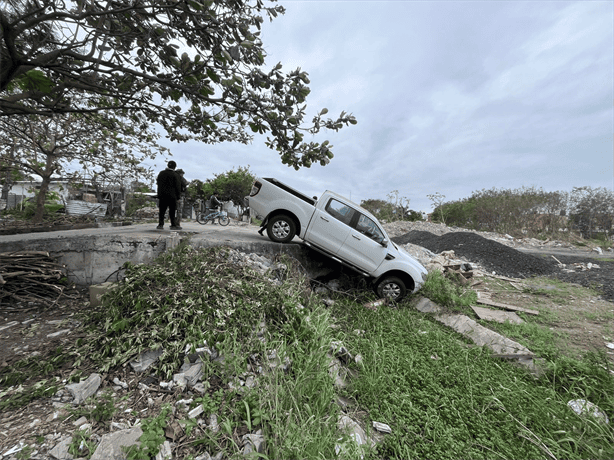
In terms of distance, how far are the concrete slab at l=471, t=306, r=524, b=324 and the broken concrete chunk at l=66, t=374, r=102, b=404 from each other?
604 centimetres

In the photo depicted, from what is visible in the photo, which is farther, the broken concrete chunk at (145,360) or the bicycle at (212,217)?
the bicycle at (212,217)

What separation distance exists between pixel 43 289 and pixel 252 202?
158 inches

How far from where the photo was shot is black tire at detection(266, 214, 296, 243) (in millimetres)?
6078

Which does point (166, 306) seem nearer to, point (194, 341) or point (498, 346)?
point (194, 341)

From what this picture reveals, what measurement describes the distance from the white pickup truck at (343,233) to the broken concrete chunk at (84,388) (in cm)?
414

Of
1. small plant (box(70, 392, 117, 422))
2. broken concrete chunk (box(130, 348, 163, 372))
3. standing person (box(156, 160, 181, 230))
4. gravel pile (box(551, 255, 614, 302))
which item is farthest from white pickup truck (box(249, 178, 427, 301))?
gravel pile (box(551, 255, 614, 302))

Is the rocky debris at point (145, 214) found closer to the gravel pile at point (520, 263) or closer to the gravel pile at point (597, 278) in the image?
the gravel pile at point (520, 263)

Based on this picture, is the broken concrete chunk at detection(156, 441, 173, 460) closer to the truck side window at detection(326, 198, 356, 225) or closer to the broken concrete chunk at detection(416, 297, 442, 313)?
the truck side window at detection(326, 198, 356, 225)

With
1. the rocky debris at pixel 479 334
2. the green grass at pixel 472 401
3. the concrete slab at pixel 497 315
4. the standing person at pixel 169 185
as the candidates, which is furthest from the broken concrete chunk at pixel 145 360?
the concrete slab at pixel 497 315

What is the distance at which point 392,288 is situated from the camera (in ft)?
19.5

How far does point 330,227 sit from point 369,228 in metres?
0.95

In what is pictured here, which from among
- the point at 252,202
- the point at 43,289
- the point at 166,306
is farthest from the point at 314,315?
the point at 43,289

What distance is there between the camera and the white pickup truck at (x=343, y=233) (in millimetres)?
5867

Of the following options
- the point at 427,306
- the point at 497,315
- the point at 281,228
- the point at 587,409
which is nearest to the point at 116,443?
the point at 587,409
